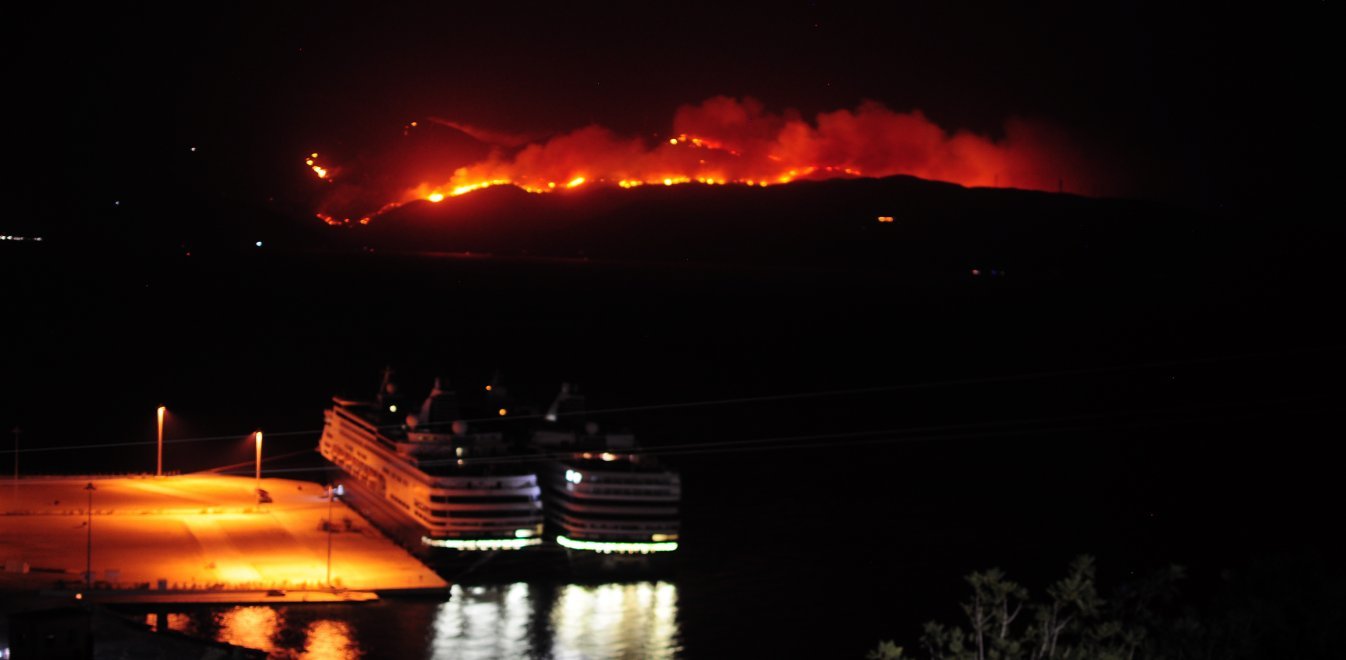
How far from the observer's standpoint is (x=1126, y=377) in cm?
7219

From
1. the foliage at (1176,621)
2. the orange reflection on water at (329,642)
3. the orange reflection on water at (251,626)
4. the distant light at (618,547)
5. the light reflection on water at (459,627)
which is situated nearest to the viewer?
the foliage at (1176,621)

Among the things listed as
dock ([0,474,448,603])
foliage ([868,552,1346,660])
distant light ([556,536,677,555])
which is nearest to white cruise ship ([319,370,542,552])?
dock ([0,474,448,603])

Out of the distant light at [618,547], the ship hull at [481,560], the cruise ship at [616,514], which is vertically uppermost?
the cruise ship at [616,514]

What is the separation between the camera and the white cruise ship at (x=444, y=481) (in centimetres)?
2347

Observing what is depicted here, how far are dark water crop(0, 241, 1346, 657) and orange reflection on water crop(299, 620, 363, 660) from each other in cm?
6

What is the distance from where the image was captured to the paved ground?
20.9 metres

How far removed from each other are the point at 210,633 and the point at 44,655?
22.9 ft

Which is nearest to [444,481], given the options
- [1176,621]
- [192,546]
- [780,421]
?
[192,546]

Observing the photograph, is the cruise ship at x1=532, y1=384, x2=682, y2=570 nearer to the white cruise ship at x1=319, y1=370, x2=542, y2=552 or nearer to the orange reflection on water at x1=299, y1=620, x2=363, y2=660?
the white cruise ship at x1=319, y1=370, x2=542, y2=552

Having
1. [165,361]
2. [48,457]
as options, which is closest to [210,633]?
[48,457]

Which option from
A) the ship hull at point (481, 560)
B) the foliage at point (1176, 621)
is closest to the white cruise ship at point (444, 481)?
the ship hull at point (481, 560)

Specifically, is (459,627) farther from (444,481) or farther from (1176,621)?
(1176,621)

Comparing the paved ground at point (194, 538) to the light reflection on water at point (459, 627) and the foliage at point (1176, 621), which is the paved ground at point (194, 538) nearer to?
the light reflection on water at point (459, 627)

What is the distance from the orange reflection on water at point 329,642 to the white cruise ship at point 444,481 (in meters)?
4.41
